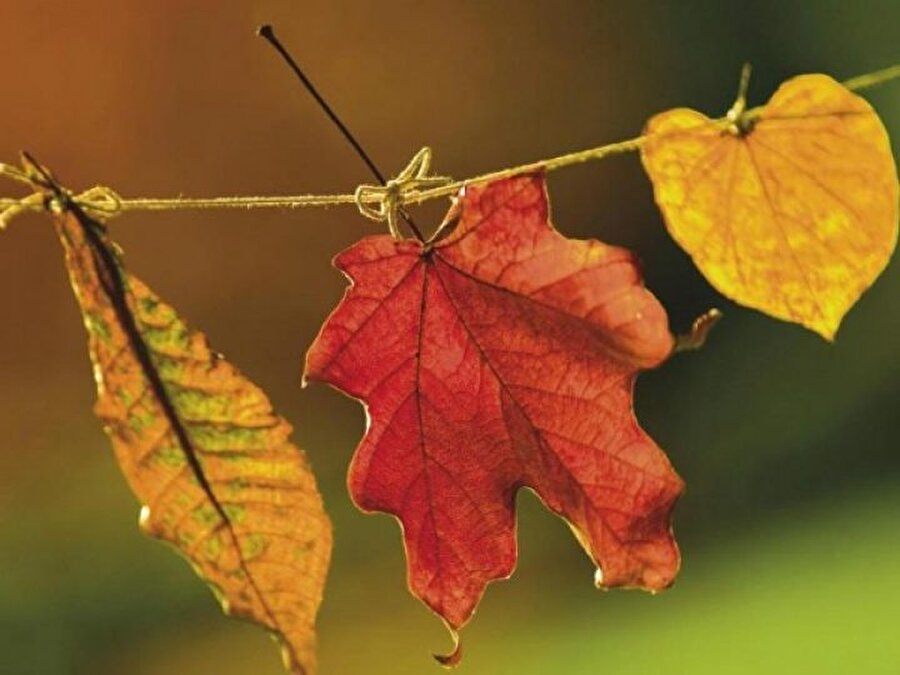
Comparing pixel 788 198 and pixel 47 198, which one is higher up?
pixel 47 198

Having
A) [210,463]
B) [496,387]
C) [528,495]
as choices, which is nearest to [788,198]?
[496,387]

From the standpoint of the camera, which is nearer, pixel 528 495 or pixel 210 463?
pixel 210 463

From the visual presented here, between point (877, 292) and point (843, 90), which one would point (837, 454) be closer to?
point (877, 292)

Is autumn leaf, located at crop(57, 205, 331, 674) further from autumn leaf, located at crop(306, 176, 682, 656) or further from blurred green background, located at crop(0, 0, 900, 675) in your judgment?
blurred green background, located at crop(0, 0, 900, 675)

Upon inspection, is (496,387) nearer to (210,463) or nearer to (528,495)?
(210,463)

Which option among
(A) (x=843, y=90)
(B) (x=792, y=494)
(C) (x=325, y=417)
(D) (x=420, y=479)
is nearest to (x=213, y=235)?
(C) (x=325, y=417)

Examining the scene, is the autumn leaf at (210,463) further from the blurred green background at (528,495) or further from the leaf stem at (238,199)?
the blurred green background at (528,495)
